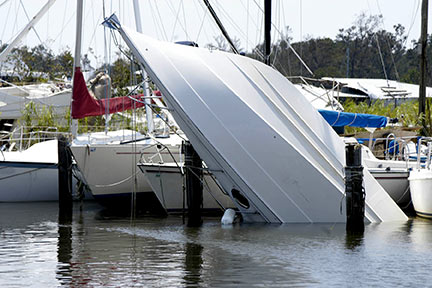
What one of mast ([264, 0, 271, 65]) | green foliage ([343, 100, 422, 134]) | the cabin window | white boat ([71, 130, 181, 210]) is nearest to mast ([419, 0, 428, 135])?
green foliage ([343, 100, 422, 134])

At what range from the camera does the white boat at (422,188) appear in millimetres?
19859

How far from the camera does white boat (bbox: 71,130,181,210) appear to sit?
2289cm

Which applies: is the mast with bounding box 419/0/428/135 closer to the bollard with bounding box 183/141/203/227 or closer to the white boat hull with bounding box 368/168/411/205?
the white boat hull with bounding box 368/168/411/205

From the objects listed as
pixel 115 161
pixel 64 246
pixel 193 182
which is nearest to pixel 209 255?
pixel 64 246

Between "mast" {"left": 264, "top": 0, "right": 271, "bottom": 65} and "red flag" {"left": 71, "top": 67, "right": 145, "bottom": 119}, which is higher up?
"mast" {"left": 264, "top": 0, "right": 271, "bottom": 65}

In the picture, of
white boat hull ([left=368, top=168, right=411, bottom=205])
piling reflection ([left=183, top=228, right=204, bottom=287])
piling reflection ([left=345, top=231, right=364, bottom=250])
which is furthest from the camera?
white boat hull ([left=368, top=168, right=411, bottom=205])

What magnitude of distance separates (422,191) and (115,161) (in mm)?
8511

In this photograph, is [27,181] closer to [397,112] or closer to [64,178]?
[64,178]

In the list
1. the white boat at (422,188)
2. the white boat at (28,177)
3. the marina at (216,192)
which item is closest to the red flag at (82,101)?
the marina at (216,192)

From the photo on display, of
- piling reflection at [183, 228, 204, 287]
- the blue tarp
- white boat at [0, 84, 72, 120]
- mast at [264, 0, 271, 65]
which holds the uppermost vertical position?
mast at [264, 0, 271, 65]

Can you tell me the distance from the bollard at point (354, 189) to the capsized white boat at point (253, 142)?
985mm

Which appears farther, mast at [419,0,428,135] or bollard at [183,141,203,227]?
mast at [419,0,428,135]

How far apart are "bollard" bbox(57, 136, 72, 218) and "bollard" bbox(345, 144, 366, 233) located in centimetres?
872

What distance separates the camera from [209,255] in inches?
578
